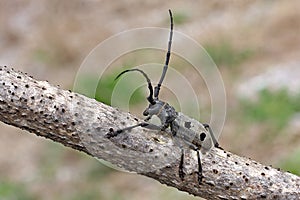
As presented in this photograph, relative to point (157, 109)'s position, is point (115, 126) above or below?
below

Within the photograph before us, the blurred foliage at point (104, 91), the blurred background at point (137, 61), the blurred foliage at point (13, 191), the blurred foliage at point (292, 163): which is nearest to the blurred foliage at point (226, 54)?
the blurred background at point (137, 61)

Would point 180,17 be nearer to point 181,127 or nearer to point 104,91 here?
point 104,91

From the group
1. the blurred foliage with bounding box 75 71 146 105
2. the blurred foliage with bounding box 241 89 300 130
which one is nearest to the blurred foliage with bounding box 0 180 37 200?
the blurred foliage with bounding box 75 71 146 105

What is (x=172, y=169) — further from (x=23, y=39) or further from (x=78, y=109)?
(x=23, y=39)

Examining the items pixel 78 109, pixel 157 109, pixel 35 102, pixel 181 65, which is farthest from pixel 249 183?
pixel 181 65

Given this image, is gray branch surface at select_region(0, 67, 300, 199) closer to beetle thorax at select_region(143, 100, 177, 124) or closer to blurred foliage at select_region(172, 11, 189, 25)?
beetle thorax at select_region(143, 100, 177, 124)

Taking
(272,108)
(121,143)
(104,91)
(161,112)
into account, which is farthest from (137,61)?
(121,143)
